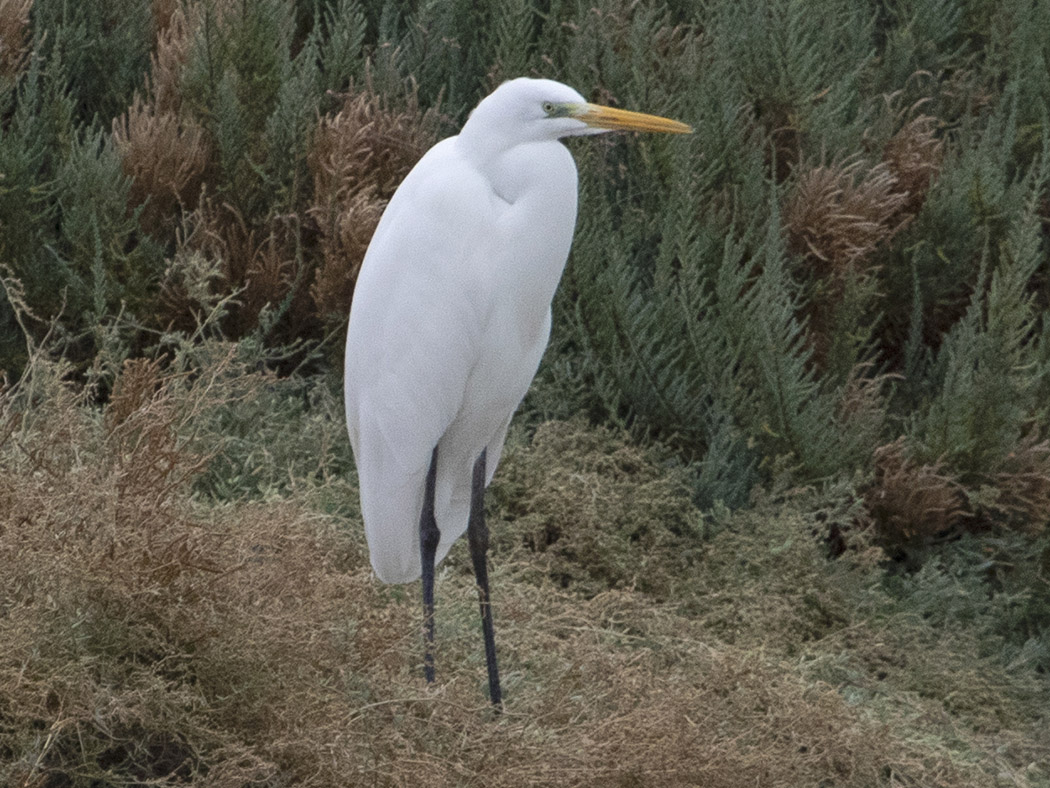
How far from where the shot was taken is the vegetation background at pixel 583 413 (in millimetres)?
2072

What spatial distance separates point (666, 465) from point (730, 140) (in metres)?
0.93

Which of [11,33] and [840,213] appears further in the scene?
[11,33]

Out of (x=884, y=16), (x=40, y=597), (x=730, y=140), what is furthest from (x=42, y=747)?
(x=884, y=16)

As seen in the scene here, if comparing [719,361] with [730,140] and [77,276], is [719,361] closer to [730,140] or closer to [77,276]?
[730,140]

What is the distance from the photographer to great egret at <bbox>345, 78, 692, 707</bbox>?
227cm

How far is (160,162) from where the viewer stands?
3.87m

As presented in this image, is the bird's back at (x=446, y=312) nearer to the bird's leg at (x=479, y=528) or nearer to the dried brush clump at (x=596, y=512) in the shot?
the bird's leg at (x=479, y=528)

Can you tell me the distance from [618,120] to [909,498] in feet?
4.95

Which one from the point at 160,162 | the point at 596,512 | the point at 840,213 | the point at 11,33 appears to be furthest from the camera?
the point at 11,33

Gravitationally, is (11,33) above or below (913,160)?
above

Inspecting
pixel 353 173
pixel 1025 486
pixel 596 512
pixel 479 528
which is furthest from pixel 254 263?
pixel 1025 486

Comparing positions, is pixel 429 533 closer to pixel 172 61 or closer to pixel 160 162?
pixel 160 162

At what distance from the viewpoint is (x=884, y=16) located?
14.4ft

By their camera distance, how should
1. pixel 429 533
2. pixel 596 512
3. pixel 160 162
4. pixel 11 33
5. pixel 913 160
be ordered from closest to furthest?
1. pixel 429 533
2. pixel 596 512
3. pixel 913 160
4. pixel 160 162
5. pixel 11 33
